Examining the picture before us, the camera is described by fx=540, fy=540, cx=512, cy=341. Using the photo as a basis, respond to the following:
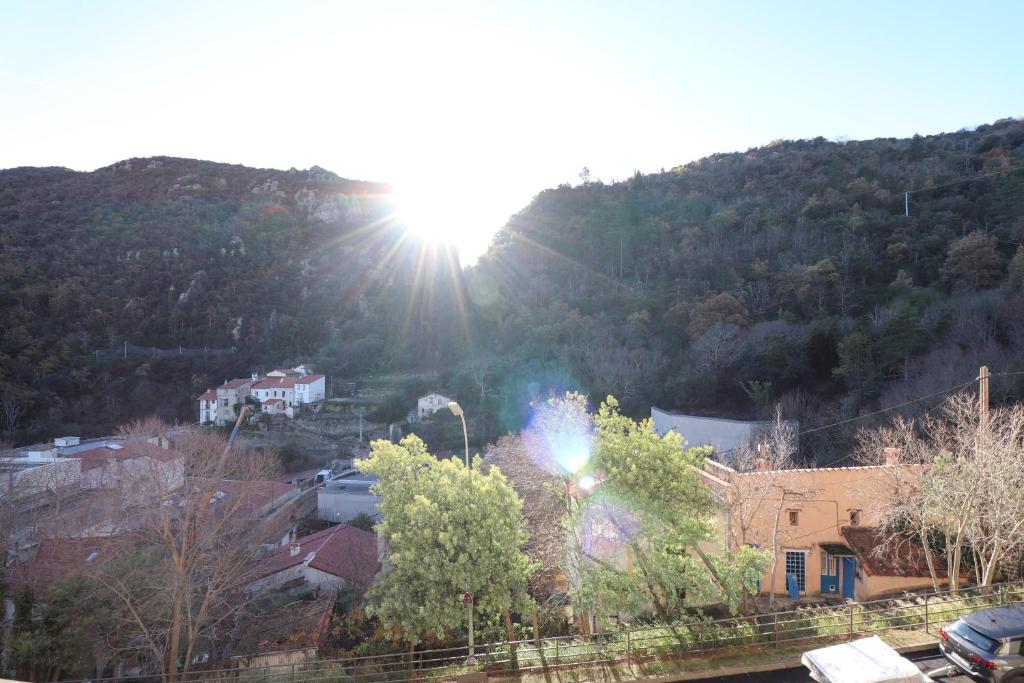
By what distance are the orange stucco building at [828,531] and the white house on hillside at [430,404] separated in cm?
3046

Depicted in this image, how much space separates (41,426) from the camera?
39750 mm

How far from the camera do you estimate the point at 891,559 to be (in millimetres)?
12242

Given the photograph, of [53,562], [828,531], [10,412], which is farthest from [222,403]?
[828,531]

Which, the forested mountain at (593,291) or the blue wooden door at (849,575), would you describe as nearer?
the blue wooden door at (849,575)

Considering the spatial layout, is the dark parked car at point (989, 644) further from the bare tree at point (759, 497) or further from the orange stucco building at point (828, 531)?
the orange stucco building at point (828, 531)

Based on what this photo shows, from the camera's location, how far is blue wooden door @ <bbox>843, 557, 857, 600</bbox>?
41.5 ft

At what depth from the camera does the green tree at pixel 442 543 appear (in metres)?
7.66

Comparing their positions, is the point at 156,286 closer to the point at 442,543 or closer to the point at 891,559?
the point at 442,543

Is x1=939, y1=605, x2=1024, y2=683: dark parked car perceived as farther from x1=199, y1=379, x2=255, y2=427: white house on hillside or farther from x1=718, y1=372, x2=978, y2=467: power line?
x1=199, y1=379, x2=255, y2=427: white house on hillside

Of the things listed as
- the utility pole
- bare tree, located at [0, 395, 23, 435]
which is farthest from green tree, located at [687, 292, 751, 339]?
bare tree, located at [0, 395, 23, 435]

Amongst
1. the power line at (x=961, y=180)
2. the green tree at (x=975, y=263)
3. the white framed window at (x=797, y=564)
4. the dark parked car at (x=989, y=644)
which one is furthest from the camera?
the power line at (x=961, y=180)

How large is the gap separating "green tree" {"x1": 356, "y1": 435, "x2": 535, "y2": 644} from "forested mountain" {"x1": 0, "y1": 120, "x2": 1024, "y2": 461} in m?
19.2

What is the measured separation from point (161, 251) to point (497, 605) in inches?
2760

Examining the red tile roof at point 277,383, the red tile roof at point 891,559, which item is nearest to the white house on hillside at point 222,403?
the red tile roof at point 277,383
